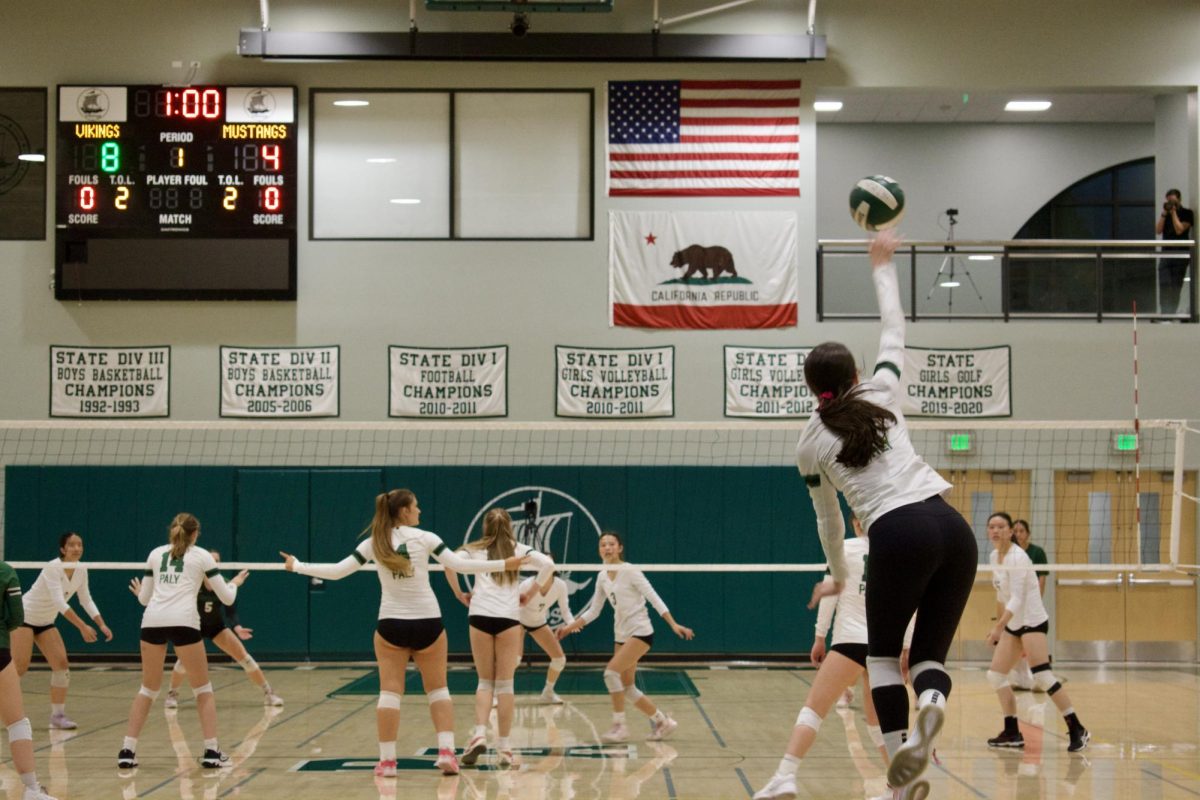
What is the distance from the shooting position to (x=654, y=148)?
16844mm

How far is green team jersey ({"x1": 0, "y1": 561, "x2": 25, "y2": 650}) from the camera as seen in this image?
281 inches

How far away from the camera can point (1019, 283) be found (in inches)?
664

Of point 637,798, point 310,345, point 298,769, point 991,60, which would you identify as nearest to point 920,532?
point 637,798

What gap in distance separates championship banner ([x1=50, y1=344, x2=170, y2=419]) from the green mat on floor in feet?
15.8

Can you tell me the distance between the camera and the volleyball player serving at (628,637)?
34.1 feet

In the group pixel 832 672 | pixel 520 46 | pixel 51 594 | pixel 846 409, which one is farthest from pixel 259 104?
pixel 846 409

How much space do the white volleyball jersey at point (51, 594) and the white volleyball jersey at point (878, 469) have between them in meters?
9.27

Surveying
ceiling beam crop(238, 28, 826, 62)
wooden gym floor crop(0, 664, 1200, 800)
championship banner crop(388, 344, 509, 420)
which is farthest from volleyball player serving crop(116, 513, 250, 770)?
ceiling beam crop(238, 28, 826, 62)

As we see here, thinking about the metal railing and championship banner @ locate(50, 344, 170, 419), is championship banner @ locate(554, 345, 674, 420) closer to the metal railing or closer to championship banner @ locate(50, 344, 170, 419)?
the metal railing

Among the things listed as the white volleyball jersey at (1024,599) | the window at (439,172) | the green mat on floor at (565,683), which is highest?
the window at (439,172)

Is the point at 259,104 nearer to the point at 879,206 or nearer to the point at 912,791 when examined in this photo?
the point at 879,206

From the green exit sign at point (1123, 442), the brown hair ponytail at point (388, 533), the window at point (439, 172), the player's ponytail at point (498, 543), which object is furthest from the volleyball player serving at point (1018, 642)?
the window at point (439, 172)

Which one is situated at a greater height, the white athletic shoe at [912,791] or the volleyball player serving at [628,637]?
the white athletic shoe at [912,791]

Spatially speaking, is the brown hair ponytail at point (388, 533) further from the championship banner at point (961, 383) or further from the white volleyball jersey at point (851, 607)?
the championship banner at point (961, 383)
